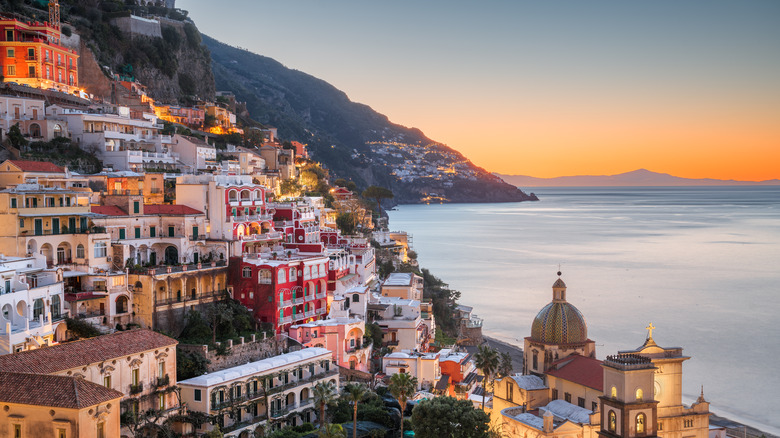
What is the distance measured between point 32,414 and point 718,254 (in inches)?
4625

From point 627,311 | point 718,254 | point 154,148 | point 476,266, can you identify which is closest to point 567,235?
point 718,254

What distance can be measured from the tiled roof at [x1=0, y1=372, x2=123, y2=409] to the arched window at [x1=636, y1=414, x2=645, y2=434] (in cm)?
1883

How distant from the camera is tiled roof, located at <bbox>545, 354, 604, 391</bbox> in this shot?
101 feet

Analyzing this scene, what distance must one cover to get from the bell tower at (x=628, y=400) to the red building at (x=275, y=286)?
755 inches

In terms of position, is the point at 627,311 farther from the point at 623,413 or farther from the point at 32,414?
the point at 32,414

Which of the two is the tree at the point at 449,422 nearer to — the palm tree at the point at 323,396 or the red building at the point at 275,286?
the palm tree at the point at 323,396

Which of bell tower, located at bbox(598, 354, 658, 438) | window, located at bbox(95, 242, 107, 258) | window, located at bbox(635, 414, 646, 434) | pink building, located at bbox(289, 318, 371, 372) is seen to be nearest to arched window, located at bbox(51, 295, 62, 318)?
window, located at bbox(95, 242, 107, 258)

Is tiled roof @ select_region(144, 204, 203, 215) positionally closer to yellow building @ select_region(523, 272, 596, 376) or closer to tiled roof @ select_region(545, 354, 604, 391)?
yellow building @ select_region(523, 272, 596, 376)

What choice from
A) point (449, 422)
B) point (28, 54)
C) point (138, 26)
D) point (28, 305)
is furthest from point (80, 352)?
point (138, 26)

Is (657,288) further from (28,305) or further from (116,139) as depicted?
(28,305)

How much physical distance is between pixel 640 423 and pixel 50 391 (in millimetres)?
20913

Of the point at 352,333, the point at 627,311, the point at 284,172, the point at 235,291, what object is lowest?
the point at 627,311

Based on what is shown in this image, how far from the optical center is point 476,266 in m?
106

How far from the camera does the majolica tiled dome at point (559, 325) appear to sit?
34.1m
